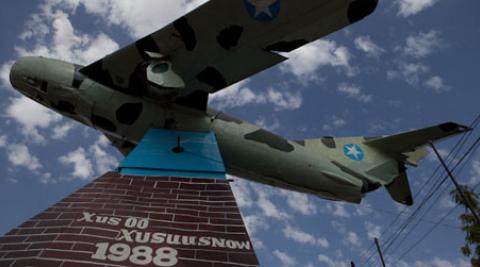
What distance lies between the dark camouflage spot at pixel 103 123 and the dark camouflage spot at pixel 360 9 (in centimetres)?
516

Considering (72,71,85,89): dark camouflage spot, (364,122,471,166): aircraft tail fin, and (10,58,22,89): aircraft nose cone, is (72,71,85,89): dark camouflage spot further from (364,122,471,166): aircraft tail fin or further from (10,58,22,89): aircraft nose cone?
(364,122,471,166): aircraft tail fin

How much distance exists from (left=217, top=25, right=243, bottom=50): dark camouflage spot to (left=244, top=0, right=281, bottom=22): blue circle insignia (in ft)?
1.26

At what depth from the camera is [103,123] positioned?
7.86m

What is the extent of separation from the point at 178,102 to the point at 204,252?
4.34m

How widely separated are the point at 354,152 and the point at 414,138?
4.96 ft

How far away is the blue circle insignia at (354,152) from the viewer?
960cm

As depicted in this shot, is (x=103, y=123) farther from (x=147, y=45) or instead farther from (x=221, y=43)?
(x=221, y=43)

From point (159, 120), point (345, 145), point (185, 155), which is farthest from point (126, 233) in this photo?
point (345, 145)

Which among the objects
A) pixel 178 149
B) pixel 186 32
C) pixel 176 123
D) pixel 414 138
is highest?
pixel 414 138

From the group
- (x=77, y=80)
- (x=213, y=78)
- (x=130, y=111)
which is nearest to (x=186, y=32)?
(x=213, y=78)

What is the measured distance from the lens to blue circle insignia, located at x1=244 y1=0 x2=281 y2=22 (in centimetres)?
647

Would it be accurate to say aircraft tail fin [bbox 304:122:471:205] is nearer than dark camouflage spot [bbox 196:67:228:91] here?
No

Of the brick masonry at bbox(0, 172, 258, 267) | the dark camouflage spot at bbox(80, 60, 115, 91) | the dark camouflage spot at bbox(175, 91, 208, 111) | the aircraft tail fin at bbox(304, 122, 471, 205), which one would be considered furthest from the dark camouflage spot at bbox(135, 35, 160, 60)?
the aircraft tail fin at bbox(304, 122, 471, 205)

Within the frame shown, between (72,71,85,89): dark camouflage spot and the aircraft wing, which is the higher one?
(72,71,85,89): dark camouflage spot
